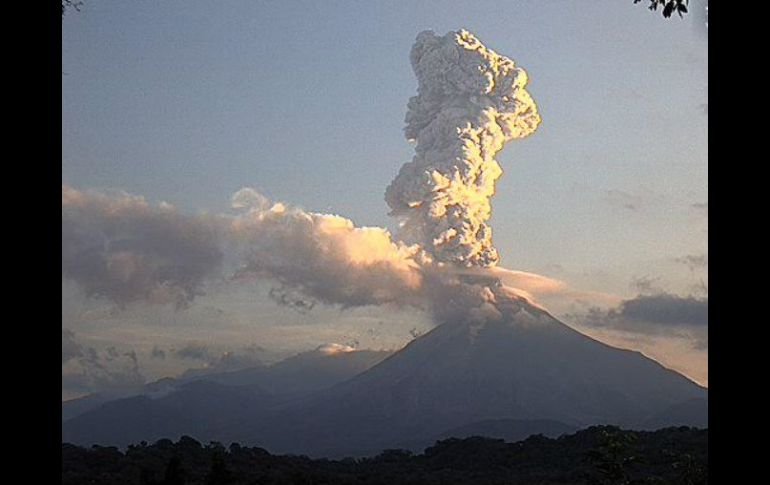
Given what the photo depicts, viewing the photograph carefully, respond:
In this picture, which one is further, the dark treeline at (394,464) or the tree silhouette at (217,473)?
the dark treeline at (394,464)

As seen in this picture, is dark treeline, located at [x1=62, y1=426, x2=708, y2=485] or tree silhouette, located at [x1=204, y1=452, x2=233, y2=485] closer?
tree silhouette, located at [x1=204, y1=452, x2=233, y2=485]

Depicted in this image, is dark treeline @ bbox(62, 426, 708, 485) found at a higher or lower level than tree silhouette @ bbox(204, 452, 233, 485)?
lower

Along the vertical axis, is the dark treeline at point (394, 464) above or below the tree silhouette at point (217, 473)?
below

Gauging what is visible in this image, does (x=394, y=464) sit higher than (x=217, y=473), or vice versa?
(x=217, y=473)

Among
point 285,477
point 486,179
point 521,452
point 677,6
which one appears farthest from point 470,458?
point 677,6

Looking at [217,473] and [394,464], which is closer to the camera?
[217,473]
